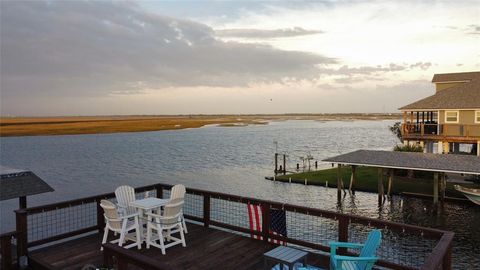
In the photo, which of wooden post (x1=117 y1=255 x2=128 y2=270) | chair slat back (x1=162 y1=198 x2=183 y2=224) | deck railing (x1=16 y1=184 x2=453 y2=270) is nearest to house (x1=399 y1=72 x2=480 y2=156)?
deck railing (x1=16 y1=184 x2=453 y2=270)

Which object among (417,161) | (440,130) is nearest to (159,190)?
(417,161)

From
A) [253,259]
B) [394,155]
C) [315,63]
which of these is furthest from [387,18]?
[315,63]

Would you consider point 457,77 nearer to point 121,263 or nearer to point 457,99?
point 457,99

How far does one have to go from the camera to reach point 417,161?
885 inches

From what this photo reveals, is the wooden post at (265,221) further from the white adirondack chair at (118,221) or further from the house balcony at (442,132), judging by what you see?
the house balcony at (442,132)

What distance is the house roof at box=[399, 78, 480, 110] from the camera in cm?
2883

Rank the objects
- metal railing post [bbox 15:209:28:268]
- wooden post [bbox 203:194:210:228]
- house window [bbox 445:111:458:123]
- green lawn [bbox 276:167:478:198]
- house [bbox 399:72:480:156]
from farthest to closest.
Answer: house window [bbox 445:111:458:123]
house [bbox 399:72:480:156]
green lawn [bbox 276:167:478:198]
wooden post [bbox 203:194:210:228]
metal railing post [bbox 15:209:28:268]

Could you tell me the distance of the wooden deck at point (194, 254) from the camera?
7.72 meters

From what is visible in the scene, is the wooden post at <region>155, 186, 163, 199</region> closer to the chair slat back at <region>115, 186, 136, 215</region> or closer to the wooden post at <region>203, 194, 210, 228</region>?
the chair slat back at <region>115, 186, 136, 215</region>

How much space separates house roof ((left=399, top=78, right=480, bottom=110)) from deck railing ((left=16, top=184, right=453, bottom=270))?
1635 centimetres

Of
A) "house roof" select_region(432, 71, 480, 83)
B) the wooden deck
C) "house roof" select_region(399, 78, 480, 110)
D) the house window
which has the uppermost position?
"house roof" select_region(432, 71, 480, 83)

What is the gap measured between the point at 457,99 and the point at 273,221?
28224 mm

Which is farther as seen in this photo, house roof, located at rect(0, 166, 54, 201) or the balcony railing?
the balcony railing

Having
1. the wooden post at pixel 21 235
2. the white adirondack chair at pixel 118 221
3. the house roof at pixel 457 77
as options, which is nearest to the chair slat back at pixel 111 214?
the white adirondack chair at pixel 118 221
